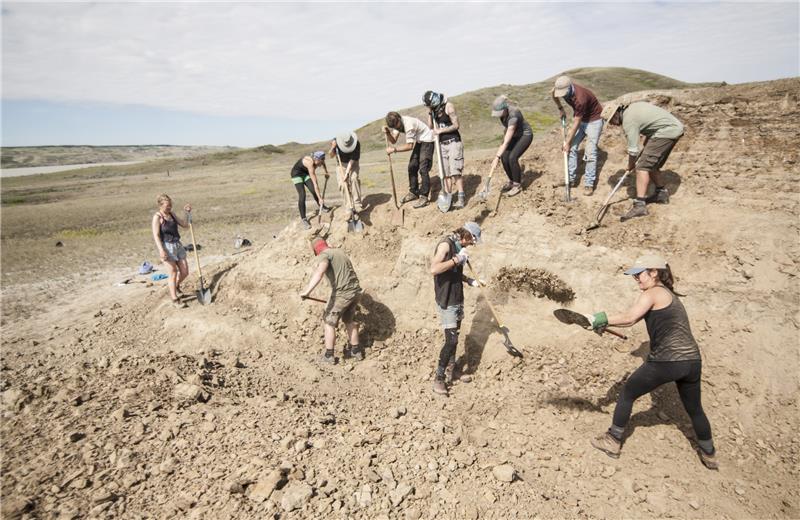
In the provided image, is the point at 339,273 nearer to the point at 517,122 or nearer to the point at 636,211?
the point at 517,122

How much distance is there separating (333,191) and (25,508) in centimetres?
2244

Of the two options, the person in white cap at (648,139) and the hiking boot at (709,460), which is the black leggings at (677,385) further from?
the person in white cap at (648,139)

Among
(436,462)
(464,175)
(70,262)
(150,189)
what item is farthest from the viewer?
(150,189)

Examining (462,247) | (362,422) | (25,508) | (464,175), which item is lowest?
(362,422)

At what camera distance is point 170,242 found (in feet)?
27.4

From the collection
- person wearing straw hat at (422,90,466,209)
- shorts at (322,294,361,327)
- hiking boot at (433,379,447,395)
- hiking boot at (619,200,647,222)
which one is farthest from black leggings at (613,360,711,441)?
person wearing straw hat at (422,90,466,209)

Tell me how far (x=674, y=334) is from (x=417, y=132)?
551cm

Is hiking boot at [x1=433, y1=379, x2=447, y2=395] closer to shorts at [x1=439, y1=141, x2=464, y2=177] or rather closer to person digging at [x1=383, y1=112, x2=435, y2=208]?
person digging at [x1=383, y1=112, x2=435, y2=208]

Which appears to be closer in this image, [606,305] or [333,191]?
[606,305]

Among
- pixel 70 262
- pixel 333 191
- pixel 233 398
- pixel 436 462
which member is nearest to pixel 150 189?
pixel 333 191

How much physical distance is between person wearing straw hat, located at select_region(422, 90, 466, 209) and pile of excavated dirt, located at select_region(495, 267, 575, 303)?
5.95ft

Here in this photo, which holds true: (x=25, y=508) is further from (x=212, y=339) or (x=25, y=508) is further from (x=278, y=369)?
(x=212, y=339)

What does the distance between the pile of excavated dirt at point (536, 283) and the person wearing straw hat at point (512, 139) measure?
1.73 metres

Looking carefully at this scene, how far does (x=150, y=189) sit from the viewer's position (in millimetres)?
36094
